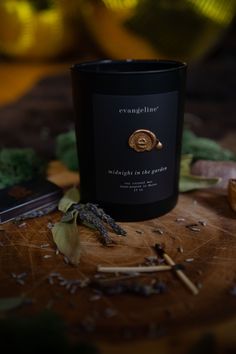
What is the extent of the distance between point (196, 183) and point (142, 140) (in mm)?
158

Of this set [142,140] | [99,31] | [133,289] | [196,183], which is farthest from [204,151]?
[99,31]

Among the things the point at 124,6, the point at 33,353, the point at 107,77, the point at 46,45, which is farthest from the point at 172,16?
the point at 33,353

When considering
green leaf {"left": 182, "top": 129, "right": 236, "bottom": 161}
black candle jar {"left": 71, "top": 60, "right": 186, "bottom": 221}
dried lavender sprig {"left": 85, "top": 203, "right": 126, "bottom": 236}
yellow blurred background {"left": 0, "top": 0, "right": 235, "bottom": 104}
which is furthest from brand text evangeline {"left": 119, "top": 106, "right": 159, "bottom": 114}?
yellow blurred background {"left": 0, "top": 0, "right": 235, "bottom": 104}

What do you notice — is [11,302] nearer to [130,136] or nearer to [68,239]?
[68,239]

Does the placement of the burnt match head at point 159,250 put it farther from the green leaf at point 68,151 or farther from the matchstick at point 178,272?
the green leaf at point 68,151

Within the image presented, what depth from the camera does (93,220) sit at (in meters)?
0.48

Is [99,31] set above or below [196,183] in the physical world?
above

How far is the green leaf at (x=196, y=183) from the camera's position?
0.59 meters

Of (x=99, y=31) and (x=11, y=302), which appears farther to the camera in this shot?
(x=99, y=31)

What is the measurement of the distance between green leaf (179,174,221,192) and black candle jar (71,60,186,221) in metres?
0.06

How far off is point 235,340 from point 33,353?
16 centimetres

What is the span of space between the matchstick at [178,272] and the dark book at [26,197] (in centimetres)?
17

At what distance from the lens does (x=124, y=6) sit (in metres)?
0.96

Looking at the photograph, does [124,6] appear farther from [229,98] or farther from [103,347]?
[103,347]
